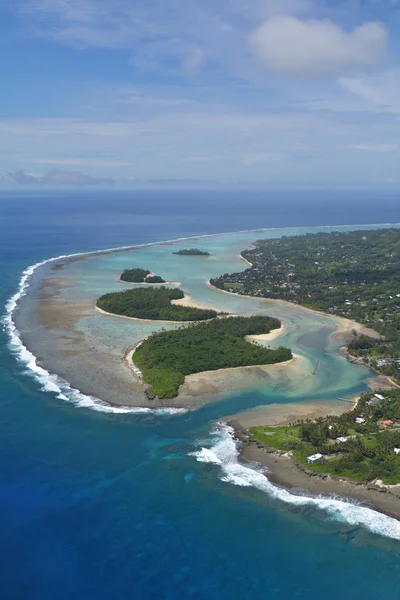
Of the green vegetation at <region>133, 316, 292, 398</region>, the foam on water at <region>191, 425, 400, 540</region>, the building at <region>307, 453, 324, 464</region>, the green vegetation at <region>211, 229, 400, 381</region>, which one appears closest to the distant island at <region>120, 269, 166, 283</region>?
the green vegetation at <region>211, 229, 400, 381</region>

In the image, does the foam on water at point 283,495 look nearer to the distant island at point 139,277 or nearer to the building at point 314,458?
the building at point 314,458

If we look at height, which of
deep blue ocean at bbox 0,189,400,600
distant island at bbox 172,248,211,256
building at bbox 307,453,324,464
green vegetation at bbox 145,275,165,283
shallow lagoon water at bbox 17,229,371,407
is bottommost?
deep blue ocean at bbox 0,189,400,600

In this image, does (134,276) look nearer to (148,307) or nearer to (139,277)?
(139,277)

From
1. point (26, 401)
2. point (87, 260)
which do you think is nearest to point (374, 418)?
point (26, 401)

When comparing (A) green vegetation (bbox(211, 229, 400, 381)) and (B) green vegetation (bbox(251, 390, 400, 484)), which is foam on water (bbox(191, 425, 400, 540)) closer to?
(B) green vegetation (bbox(251, 390, 400, 484))

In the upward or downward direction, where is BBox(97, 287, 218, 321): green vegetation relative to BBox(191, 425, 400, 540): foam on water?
upward

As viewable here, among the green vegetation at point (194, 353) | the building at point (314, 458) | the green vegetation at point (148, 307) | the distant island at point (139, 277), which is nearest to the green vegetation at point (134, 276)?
the distant island at point (139, 277)
